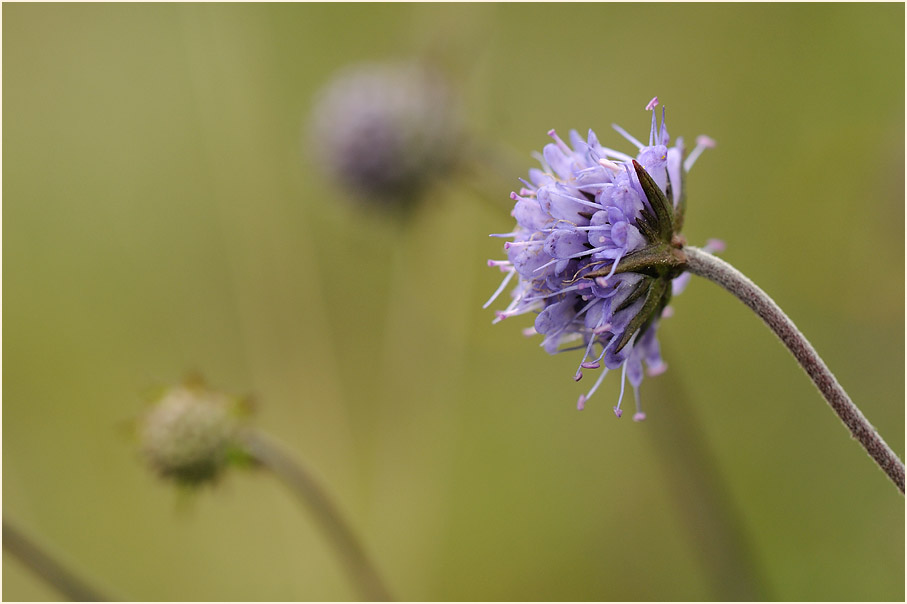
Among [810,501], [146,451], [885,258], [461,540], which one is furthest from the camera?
[461,540]

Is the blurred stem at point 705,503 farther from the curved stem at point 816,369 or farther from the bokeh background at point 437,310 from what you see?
the curved stem at point 816,369

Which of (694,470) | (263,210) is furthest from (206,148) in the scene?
(694,470)

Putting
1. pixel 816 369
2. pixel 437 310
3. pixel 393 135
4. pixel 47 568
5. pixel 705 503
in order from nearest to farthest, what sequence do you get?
pixel 816 369
pixel 47 568
pixel 705 503
pixel 393 135
pixel 437 310

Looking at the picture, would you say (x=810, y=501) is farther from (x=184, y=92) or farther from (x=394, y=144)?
(x=184, y=92)

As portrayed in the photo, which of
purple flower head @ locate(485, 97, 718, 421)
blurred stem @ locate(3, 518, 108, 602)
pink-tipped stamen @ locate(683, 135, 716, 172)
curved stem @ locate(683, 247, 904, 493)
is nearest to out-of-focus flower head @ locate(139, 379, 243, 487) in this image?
blurred stem @ locate(3, 518, 108, 602)

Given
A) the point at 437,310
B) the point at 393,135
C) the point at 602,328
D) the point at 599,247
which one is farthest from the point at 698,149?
the point at 437,310

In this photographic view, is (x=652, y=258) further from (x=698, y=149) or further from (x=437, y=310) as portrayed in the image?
(x=437, y=310)
